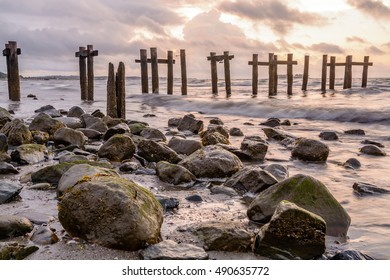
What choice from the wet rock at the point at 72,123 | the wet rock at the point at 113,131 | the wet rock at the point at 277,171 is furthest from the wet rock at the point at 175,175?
the wet rock at the point at 72,123

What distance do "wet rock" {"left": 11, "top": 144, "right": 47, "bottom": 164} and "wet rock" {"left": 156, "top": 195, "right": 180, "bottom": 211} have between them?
2.59m

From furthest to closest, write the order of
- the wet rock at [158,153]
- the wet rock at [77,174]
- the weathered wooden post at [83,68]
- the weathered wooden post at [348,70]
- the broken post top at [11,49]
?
the weathered wooden post at [348,70] → the weathered wooden post at [83,68] → the broken post top at [11,49] → the wet rock at [158,153] → the wet rock at [77,174]

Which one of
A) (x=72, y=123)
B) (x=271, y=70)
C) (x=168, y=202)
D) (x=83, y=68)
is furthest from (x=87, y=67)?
(x=168, y=202)

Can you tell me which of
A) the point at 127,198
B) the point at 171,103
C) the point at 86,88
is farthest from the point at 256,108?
the point at 127,198

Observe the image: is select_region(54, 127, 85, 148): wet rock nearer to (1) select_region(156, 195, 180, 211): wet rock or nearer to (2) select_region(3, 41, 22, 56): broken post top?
(1) select_region(156, 195, 180, 211): wet rock

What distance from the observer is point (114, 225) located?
3029mm

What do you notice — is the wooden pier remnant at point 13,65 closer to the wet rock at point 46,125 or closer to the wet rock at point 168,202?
the wet rock at point 46,125

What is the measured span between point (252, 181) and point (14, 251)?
257 centimetres

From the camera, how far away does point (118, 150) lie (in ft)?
20.4

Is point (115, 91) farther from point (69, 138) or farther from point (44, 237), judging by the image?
point (44, 237)

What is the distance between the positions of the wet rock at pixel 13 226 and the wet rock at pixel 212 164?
7.85 ft

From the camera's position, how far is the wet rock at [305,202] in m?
3.69
